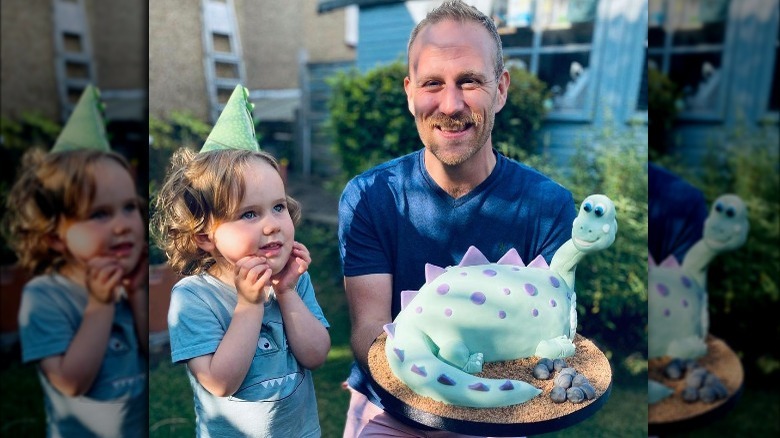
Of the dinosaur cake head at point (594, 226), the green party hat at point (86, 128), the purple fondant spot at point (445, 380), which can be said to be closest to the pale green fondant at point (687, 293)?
the dinosaur cake head at point (594, 226)

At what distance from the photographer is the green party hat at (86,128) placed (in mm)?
2154

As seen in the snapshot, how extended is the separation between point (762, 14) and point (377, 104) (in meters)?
2.18

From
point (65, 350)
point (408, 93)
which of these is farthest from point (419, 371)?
point (65, 350)

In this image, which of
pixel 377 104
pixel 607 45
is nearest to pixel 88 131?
pixel 377 104

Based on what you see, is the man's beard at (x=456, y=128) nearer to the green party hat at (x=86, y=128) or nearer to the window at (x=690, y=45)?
the green party hat at (x=86, y=128)

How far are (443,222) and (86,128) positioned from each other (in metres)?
1.30

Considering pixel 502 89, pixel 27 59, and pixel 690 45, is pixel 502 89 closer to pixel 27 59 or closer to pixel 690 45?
pixel 690 45

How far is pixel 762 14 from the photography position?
311 cm

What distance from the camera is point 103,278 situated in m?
2.12

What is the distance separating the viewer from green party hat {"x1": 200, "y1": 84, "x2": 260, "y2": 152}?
2.01 metres

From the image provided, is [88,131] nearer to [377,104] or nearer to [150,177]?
[150,177]

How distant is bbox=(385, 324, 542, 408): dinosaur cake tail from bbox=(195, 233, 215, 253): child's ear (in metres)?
0.67

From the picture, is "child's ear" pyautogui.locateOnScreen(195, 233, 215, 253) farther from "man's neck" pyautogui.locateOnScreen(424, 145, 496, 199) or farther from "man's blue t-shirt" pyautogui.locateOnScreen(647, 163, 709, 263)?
"man's blue t-shirt" pyautogui.locateOnScreen(647, 163, 709, 263)

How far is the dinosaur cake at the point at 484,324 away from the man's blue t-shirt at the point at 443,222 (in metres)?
0.07
